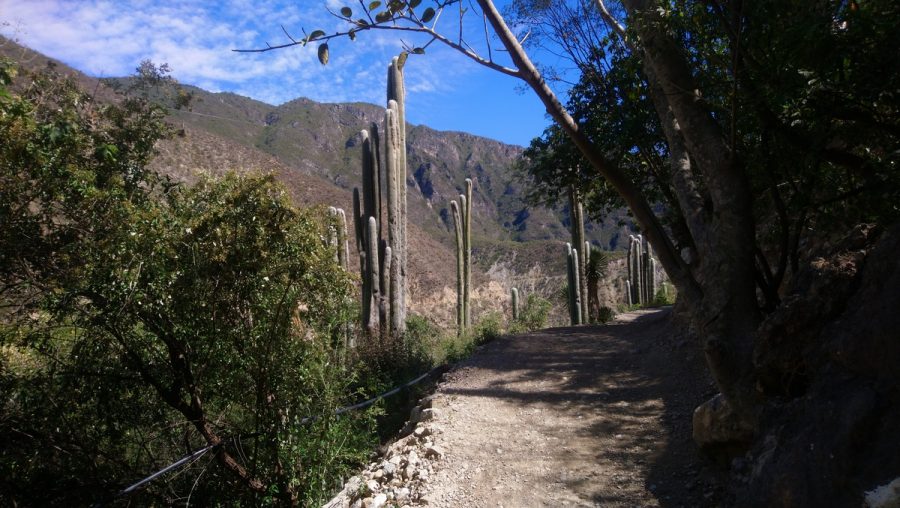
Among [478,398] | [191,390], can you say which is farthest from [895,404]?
[478,398]

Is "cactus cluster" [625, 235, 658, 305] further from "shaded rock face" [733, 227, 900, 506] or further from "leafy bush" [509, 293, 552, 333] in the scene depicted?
"shaded rock face" [733, 227, 900, 506]

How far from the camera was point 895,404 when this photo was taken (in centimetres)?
254

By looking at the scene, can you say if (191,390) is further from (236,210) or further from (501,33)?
→ (501,33)

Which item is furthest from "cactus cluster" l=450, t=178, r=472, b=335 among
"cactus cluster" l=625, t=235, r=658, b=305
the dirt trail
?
"cactus cluster" l=625, t=235, r=658, b=305

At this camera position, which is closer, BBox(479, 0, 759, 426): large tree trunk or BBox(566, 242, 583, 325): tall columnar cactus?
BBox(479, 0, 759, 426): large tree trunk

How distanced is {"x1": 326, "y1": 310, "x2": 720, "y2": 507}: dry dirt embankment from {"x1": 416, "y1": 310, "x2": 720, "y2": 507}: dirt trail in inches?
0.5

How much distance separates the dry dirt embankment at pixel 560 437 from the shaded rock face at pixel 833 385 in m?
1.33

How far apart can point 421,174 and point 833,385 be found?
97.0m

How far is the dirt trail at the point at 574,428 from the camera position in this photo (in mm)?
4930

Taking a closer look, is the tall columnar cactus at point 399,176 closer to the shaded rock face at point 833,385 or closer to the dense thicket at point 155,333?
the dense thicket at point 155,333

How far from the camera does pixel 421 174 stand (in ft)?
324

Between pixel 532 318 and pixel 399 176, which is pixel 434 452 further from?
pixel 532 318

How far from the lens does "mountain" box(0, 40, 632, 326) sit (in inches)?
1235

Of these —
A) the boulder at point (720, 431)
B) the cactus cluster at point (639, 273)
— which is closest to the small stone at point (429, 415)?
the boulder at point (720, 431)
